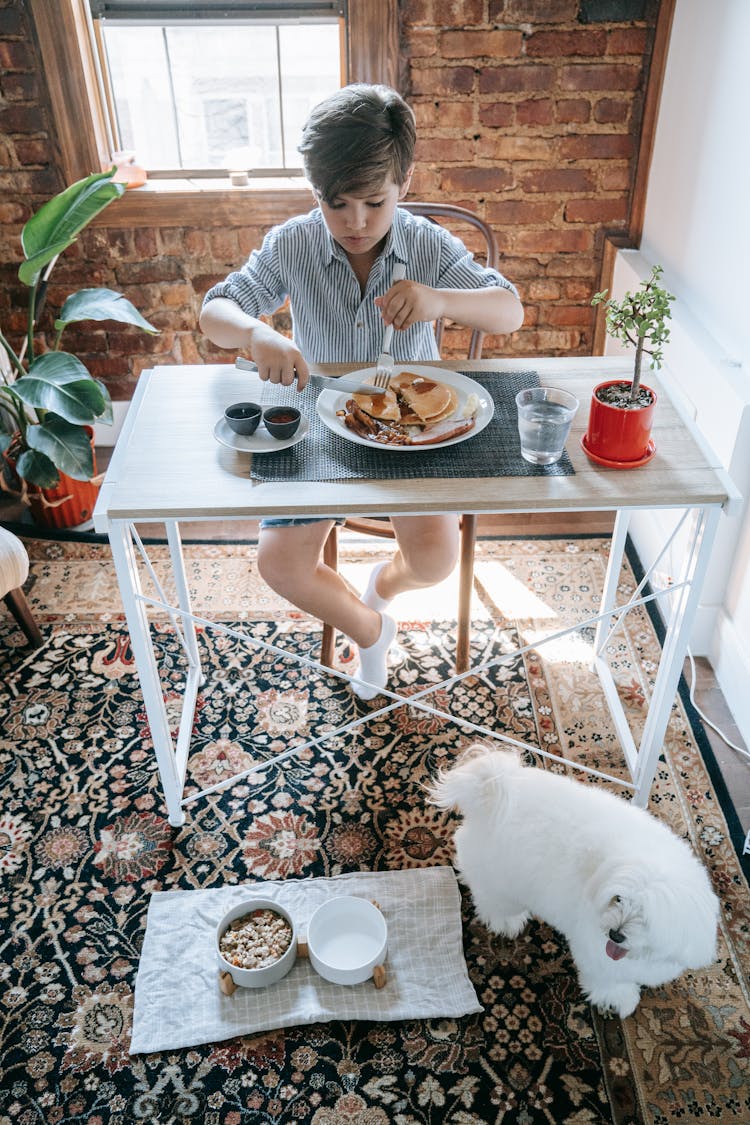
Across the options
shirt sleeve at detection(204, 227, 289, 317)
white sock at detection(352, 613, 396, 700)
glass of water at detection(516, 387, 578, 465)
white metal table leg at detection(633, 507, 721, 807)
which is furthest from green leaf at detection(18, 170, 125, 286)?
white metal table leg at detection(633, 507, 721, 807)

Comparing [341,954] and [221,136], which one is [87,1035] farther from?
[221,136]

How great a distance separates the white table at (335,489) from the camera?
4.53ft

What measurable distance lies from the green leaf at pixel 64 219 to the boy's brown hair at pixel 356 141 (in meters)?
0.94

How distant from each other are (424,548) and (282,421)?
464 millimetres

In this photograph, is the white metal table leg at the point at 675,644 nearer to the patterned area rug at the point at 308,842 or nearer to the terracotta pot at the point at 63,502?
the patterned area rug at the point at 308,842

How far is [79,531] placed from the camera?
2703 millimetres

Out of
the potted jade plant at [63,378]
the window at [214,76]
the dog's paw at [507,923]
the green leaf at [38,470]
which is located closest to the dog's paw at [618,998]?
the dog's paw at [507,923]

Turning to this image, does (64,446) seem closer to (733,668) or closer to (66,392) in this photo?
(66,392)

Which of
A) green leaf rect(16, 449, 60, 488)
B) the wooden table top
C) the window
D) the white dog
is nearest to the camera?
the white dog

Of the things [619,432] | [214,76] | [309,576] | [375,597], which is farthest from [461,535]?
[214,76]

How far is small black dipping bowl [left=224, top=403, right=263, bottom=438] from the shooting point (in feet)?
4.93

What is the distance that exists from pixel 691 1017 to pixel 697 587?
716 millimetres

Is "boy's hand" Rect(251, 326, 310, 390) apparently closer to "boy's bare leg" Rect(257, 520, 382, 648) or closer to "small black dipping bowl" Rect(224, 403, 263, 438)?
"small black dipping bowl" Rect(224, 403, 263, 438)

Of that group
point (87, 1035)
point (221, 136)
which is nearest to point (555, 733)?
point (87, 1035)
